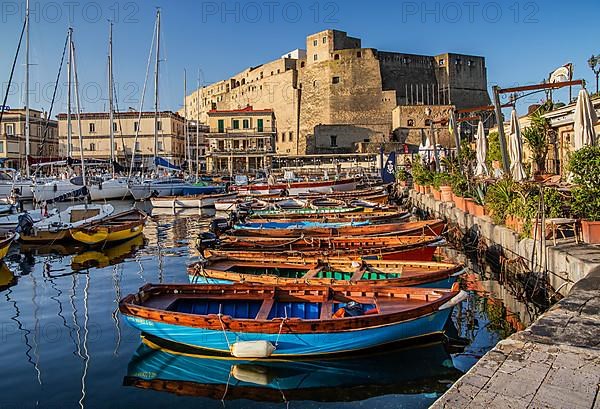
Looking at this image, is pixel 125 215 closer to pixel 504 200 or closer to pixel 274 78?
pixel 504 200

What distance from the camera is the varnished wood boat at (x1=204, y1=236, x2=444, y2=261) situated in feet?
35.9

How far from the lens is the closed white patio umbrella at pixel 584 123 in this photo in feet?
35.7

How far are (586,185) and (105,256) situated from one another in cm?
1271

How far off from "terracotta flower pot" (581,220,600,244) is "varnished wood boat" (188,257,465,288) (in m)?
2.04

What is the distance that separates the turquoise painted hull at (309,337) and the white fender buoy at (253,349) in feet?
0.38

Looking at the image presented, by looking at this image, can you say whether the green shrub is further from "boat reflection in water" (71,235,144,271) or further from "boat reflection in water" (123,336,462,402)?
"boat reflection in water" (71,235,144,271)

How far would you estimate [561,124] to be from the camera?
16.6 meters

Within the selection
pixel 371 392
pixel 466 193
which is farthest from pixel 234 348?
pixel 466 193

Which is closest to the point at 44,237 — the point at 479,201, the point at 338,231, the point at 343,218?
the point at 343,218

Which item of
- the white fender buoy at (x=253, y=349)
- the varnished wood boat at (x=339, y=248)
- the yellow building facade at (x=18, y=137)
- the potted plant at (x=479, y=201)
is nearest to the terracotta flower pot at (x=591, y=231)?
the varnished wood boat at (x=339, y=248)

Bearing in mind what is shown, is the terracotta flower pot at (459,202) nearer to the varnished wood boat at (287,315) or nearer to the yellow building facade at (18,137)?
the varnished wood boat at (287,315)

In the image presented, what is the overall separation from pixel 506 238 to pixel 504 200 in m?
0.86

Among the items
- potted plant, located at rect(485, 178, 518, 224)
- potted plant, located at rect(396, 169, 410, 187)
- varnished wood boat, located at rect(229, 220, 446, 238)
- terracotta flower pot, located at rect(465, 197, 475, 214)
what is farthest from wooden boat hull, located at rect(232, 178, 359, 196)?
potted plant, located at rect(485, 178, 518, 224)

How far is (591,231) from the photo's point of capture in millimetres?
8594
